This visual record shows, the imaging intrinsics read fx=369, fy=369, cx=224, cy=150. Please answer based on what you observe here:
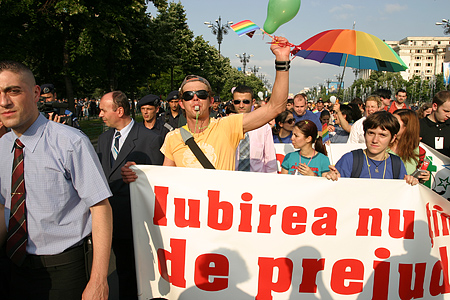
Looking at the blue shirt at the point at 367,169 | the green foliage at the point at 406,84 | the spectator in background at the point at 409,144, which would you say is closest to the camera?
the blue shirt at the point at 367,169

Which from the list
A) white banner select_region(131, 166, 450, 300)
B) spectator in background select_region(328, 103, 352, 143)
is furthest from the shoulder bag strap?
spectator in background select_region(328, 103, 352, 143)

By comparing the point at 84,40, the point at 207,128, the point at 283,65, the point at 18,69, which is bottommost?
the point at 207,128

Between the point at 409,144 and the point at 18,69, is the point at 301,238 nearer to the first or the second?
the point at 409,144

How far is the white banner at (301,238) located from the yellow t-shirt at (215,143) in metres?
0.08

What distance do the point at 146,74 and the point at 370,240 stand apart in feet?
90.2

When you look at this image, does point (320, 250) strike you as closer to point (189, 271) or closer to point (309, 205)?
point (309, 205)

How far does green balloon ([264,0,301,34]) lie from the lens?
2.58 m

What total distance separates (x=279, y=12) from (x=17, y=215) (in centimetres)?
213

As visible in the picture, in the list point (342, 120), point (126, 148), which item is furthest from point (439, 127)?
point (126, 148)

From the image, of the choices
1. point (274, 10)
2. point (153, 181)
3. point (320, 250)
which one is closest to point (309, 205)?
point (320, 250)

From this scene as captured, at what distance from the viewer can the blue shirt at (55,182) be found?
208cm

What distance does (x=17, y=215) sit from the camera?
83.0 inches

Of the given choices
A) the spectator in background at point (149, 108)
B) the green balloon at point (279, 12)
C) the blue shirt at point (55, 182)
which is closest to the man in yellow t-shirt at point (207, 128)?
the green balloon at point (279, 12)

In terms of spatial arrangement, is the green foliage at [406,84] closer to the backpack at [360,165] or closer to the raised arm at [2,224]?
the backpack at [360,165]
